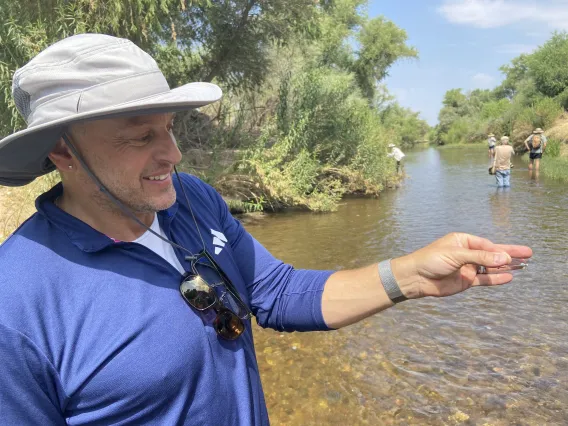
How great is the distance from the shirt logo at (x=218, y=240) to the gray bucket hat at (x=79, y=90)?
0.56 meters

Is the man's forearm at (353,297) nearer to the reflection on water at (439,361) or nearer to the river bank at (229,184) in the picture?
the reflection on water at (439,361)

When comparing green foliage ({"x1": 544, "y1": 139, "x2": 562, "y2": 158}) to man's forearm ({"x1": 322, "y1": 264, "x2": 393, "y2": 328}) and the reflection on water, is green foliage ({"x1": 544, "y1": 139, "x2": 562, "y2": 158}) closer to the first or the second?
the reflection on water

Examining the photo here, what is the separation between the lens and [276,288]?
187 centimetres

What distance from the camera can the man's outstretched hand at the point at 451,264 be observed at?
1537 millimetres

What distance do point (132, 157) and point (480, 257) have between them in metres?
1.26

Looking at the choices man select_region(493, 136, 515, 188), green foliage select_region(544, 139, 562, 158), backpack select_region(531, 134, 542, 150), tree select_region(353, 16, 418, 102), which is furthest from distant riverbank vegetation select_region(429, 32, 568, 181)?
tree select_region(353, 16, 418, 102)

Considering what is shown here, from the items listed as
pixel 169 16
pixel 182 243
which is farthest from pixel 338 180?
pixel 182 243

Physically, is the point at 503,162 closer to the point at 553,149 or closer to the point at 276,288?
the point at 553,149

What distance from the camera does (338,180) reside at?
1305cm

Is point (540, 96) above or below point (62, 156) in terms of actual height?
above

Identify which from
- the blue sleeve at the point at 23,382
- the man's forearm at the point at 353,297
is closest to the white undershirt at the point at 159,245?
the blue sleeve at the point at 23,382

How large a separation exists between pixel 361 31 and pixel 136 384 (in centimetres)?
3576

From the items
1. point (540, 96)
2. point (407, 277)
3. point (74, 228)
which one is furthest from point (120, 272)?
point (540, 96)

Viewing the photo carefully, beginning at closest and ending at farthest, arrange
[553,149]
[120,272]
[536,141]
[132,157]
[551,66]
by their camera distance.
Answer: [120,272] → [132,157] → [536,141] → [553,149] → [551,66]
